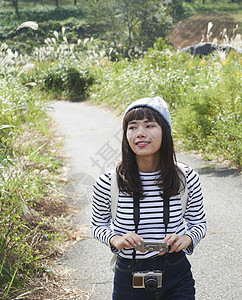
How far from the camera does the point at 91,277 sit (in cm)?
301

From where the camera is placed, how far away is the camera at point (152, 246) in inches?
63.1

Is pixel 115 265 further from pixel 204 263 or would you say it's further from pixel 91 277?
pixel 204 263

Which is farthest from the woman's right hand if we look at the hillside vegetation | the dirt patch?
the dirt patch

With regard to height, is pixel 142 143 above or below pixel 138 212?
above

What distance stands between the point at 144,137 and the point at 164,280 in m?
0.59

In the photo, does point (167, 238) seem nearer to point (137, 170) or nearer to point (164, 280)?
point (164, 280)

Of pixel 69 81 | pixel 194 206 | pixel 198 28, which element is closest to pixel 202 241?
pixel 194 206

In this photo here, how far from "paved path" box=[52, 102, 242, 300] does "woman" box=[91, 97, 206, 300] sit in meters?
1.03

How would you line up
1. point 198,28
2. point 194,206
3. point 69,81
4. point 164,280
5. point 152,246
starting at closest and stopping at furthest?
point 152,246, point 164,280, point 194,206, point 69,81, point 198,28

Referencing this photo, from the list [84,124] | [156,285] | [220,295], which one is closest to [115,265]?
[156,285]

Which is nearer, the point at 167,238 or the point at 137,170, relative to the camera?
the point at 167,238

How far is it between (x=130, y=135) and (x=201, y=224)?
1.61 ft

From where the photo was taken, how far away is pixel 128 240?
1655mm

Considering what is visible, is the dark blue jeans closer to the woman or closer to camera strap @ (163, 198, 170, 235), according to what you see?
the woman
